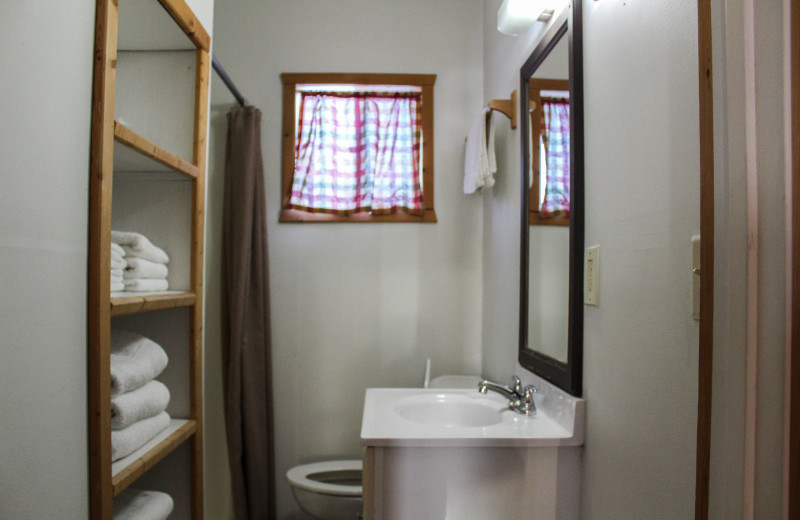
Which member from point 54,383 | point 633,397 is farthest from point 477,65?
point 54,383

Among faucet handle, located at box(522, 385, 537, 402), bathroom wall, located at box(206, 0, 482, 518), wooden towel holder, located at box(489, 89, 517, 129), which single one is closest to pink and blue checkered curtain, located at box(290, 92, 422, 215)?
bathroom wall, located at box(206, 0, 482, 518)

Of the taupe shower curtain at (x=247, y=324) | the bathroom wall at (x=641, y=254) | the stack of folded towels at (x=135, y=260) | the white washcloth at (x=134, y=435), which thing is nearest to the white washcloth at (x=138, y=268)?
the stack of folded towels at (x=135, y=260)

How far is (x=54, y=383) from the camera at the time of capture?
2.69 ft

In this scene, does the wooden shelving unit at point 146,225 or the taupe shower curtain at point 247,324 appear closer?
the wooden shelving unit at point 146,225

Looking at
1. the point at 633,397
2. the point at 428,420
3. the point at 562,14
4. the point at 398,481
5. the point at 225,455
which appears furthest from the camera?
the point at 225,455

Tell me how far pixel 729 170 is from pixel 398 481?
3.33ft

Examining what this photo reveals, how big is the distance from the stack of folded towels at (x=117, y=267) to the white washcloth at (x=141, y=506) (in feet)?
1.80

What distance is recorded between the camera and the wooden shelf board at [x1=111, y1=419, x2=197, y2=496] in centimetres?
102

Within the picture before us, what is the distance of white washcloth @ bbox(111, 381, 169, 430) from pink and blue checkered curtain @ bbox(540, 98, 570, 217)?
1226mm

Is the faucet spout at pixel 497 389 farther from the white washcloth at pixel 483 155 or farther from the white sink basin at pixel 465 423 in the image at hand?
the white washcloth at pixel 483 155

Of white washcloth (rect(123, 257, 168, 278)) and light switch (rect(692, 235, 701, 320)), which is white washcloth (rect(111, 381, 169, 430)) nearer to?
white washcloth (rect(123, 257, 168, 278))

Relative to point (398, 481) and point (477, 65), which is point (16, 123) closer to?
point (398, 481)

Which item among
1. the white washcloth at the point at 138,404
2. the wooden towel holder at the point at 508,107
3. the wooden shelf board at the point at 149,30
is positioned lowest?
the white washcloth at the point at 138,404

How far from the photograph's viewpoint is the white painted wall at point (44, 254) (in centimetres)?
72
